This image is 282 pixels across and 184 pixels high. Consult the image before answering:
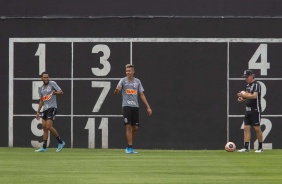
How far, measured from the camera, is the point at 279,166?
64.4 ft

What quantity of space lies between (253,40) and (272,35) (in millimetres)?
512

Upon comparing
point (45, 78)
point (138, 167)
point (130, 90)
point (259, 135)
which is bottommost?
point (138, 167)

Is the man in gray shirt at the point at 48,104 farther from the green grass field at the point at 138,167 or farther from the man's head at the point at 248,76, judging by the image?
the man's head at the point at 248,76

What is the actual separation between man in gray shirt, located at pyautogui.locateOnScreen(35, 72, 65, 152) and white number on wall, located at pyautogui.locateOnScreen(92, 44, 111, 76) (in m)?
1.55

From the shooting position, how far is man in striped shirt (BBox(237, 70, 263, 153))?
2511 cm

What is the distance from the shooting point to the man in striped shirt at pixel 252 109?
2511 centimetres

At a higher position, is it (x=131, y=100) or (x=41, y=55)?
(x=41, y=55)

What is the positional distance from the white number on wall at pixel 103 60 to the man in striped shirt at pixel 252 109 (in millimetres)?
3689

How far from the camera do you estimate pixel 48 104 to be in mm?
25656

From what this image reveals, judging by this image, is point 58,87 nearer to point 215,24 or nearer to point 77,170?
point 215,24

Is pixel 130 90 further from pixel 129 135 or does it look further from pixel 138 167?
pixel 138 167

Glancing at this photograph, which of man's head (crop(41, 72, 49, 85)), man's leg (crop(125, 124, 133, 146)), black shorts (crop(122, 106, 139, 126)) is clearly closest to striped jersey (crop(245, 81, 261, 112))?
black shorts (crop(122, 106, 139, 126))

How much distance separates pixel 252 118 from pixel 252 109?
226mm

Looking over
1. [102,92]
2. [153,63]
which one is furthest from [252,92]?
[102,92]
